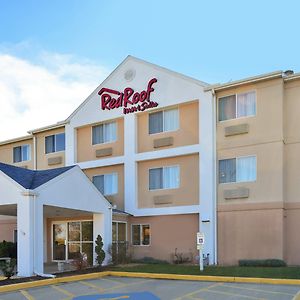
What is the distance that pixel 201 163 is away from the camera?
21172 millimetres

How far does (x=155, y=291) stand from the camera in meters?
12.8

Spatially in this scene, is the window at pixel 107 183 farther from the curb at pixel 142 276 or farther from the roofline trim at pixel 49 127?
the curb at pixel 142 276

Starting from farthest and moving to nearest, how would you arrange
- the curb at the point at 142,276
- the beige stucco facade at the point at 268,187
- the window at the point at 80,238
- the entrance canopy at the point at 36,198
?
the window at the point at 80,238 → the beige stucco facade at the point at 268,187 → the entrance canopy at the point at 36,198 → the curb at the point at 142,276

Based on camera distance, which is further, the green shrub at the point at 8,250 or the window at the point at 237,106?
the green shrub at the point at 8,250

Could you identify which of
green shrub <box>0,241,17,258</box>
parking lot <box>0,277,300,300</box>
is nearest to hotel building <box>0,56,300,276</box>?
green shrub <box>0,241,17,258</box>

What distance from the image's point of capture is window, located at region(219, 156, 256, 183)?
65.4ft

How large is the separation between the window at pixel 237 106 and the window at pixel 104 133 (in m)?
6.63

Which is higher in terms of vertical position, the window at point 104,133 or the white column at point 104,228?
the window at point 104,133

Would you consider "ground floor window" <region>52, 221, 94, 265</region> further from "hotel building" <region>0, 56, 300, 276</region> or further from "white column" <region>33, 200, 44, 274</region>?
"white column" <region>33, 200, 44, 274</region>

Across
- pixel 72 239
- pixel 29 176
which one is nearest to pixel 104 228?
pixel 72 239

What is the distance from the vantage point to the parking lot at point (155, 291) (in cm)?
1173

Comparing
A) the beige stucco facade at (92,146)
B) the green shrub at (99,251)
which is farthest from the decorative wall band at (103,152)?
the green shrub at (99,251)

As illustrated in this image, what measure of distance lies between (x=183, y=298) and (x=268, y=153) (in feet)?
32.1

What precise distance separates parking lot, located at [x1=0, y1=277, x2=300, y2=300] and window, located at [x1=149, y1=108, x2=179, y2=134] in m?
9.56
